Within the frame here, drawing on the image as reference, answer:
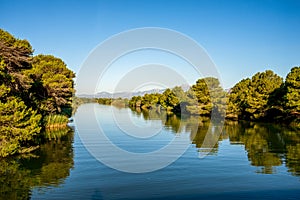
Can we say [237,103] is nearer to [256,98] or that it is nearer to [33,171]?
[256,98]

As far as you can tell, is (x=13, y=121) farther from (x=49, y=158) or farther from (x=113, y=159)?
(x=113, y=159)

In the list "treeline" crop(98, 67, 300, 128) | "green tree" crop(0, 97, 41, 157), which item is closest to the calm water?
"green tree" crop(0, 97, 41, 157)

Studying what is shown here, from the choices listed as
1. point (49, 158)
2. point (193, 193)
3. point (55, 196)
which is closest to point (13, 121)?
point (49, 158)

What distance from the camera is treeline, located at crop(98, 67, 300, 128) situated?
177ft

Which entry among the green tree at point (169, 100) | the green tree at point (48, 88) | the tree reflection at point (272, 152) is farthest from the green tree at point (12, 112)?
the green tree at point (169, 100)

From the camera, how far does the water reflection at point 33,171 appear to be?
53.5 feet

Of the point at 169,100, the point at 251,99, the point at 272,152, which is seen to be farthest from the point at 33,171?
the point at 169,100

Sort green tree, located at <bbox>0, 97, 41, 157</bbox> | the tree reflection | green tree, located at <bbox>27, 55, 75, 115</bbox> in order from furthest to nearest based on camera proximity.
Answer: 1. green tree, located at <bbox>27, 55, 75, 115</bbox>
2. green tree, located at <bbox>0, 97, 41, 157</bbox>
3. the tree reflection

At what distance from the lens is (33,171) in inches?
784

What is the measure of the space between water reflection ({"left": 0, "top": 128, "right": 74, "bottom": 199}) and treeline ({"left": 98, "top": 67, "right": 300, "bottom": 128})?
4032cm

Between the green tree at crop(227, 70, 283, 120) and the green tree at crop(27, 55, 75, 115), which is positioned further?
the green tree at crop(227, 70, 283, 120)

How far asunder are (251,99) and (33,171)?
2106 inches

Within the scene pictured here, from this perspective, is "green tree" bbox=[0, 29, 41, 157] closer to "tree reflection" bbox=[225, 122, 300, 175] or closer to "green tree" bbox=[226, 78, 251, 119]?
"tree reflection" bbox=[225, 122, 300, 175]

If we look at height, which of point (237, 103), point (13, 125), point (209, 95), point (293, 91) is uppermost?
point (209, 95)
